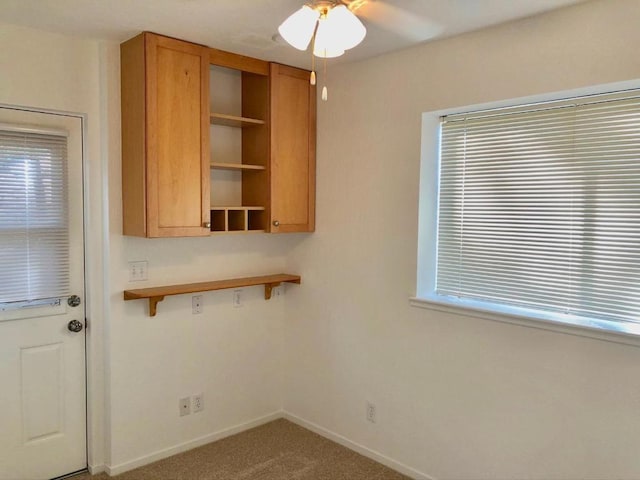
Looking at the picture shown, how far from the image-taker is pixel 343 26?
6.28ft

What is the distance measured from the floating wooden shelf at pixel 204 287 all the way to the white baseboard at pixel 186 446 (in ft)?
2.86

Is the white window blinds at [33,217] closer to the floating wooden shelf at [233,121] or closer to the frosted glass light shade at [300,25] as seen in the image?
the floating wooden shelf at [233,121]

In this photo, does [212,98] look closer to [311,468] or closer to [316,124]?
[316,124]

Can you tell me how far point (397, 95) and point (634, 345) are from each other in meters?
1.76

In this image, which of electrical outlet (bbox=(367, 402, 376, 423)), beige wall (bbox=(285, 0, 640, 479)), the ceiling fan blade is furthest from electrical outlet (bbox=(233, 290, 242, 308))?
the ceiling fan blade

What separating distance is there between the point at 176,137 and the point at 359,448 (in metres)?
2.23

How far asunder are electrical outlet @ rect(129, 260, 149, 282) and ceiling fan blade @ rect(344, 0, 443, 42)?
185 centimetres

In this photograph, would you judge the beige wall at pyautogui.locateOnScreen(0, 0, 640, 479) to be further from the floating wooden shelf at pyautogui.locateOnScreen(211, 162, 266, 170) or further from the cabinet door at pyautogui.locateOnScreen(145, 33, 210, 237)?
the floating wooden shelf at pyautogui.locateOnScreen(211, 162, 266, 170)

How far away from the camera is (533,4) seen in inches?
87.0

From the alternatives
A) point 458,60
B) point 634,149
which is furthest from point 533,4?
point 634,149

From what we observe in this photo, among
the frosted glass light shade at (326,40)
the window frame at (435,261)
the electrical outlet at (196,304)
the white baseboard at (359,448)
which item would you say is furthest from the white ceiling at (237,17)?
the white baseboard at (359,448)

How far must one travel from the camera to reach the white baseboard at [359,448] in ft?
9.64

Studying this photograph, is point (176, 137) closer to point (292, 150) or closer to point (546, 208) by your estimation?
point (292, 150)

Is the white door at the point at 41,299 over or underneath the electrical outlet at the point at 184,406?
over
